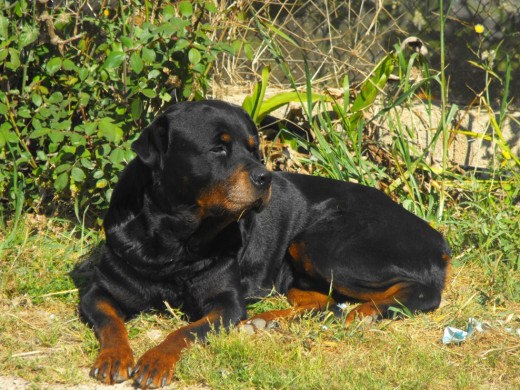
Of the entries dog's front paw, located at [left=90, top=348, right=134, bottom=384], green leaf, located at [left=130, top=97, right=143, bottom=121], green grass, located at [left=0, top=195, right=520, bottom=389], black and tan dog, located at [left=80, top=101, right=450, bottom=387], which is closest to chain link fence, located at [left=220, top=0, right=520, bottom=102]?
green leaf, located at [left=130, top=97, right=143, bottom=121]

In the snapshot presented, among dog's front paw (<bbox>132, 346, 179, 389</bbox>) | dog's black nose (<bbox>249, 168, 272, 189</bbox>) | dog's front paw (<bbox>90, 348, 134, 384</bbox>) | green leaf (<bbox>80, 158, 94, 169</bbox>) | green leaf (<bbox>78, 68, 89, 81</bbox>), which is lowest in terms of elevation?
dog's front paw (<bbox>90, 348, 134, 384</bbox>)

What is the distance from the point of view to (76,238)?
529cm

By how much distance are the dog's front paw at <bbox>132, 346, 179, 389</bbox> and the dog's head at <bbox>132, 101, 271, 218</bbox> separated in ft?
2.44

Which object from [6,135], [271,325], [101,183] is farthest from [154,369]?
[6,135]

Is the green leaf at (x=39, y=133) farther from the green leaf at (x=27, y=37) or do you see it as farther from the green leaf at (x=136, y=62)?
the green leaf at (x=136, y=62)

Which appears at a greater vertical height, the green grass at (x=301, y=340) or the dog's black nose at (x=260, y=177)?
the dog's black nose at (x=260, y=177)

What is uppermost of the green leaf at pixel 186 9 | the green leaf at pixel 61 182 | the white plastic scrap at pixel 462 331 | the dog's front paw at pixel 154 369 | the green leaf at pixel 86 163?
the green leaf at pixel 186 9

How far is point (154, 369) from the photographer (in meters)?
3.39

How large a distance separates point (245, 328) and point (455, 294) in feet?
4.53

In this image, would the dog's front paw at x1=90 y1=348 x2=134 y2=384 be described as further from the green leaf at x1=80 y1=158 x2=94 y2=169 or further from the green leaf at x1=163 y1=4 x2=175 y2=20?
the green leaf at x1=163 y1=4 x2=175 y2=20

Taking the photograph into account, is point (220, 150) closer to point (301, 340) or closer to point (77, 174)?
point (301, 340)

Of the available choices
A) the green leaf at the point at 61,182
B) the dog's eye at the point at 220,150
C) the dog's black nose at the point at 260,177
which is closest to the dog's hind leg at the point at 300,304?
the dog's black nose at the point at 260,177

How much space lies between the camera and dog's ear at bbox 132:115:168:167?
3.84 meters

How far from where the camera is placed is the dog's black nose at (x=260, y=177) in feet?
12.5
